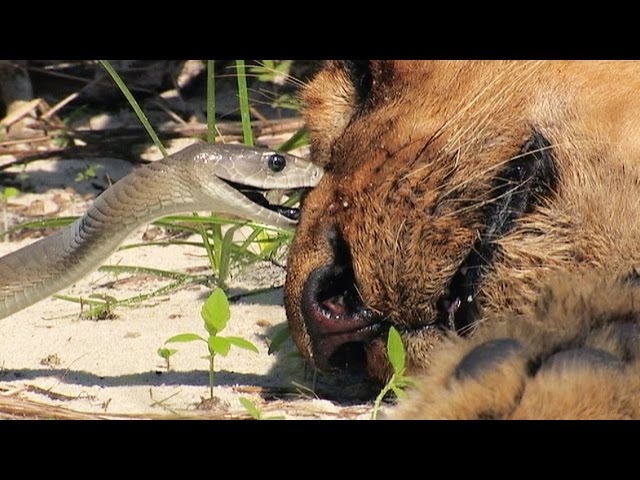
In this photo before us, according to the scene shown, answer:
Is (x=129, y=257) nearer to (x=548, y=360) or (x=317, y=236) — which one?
(x=317, y=236)

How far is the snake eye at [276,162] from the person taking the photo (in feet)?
13.6

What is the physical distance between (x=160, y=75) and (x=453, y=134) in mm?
4661

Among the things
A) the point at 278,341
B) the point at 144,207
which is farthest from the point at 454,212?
the point at 144,207

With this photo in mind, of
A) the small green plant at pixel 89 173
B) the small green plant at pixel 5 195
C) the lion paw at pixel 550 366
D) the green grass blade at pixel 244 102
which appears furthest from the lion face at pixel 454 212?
the small green plant at pixel 89 173

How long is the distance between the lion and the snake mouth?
1.05 meters

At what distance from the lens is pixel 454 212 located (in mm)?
2863

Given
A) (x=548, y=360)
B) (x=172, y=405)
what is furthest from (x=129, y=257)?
(x=548, y=360)

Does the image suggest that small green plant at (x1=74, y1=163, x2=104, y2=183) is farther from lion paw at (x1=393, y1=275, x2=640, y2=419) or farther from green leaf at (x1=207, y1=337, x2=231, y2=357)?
lion paw at (x1=393, y1=275, x2=640, y2=419)

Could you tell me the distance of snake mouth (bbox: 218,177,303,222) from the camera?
4.24 metres

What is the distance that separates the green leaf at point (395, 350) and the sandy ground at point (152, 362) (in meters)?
0.34

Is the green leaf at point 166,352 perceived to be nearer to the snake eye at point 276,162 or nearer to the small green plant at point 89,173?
the snake eye at point 276,162

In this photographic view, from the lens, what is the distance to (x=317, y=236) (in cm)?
305

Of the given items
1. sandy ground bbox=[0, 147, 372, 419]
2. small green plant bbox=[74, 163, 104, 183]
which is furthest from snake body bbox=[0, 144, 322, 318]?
small green plant bbox=[74, 163, 104, 183]

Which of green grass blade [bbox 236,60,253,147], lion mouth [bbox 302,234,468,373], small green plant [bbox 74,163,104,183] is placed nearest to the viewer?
lion mouth [bbox 302,234,468,373]
